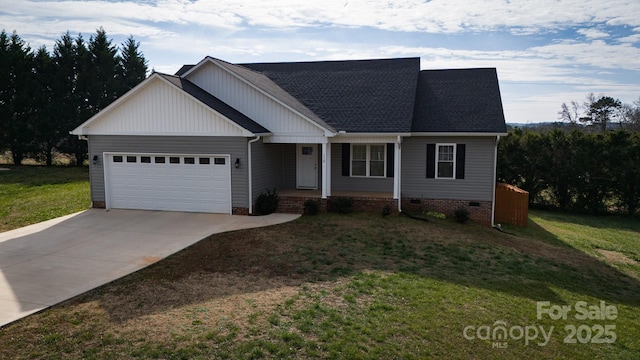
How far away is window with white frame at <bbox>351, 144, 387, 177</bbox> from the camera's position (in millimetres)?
17406

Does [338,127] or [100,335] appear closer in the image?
[100,335]

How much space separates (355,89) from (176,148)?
7.77m

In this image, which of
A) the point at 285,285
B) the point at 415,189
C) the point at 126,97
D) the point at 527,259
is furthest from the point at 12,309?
the point at 415,189

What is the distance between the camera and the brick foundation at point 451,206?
16.5 m

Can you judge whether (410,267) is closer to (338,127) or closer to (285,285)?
(285,285)

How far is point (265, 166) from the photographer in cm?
1612

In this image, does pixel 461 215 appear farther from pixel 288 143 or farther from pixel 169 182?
pixel 169 182

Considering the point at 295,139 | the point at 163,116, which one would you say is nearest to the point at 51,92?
the point at 163,116

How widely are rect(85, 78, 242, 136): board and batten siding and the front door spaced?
159 inches

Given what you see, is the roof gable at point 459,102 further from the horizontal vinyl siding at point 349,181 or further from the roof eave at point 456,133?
the horizontal vinyl siding at point 349,181

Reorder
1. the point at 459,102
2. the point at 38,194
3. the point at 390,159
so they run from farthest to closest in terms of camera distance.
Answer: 1. the point at 38,194
2. the point at 459,102
3. the point at 390,159

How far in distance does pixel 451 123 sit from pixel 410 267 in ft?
27.1

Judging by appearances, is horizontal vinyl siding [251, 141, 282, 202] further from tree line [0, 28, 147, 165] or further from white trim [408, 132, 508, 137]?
tree line [0, 28, 147, 165]

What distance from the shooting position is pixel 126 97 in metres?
15.0
